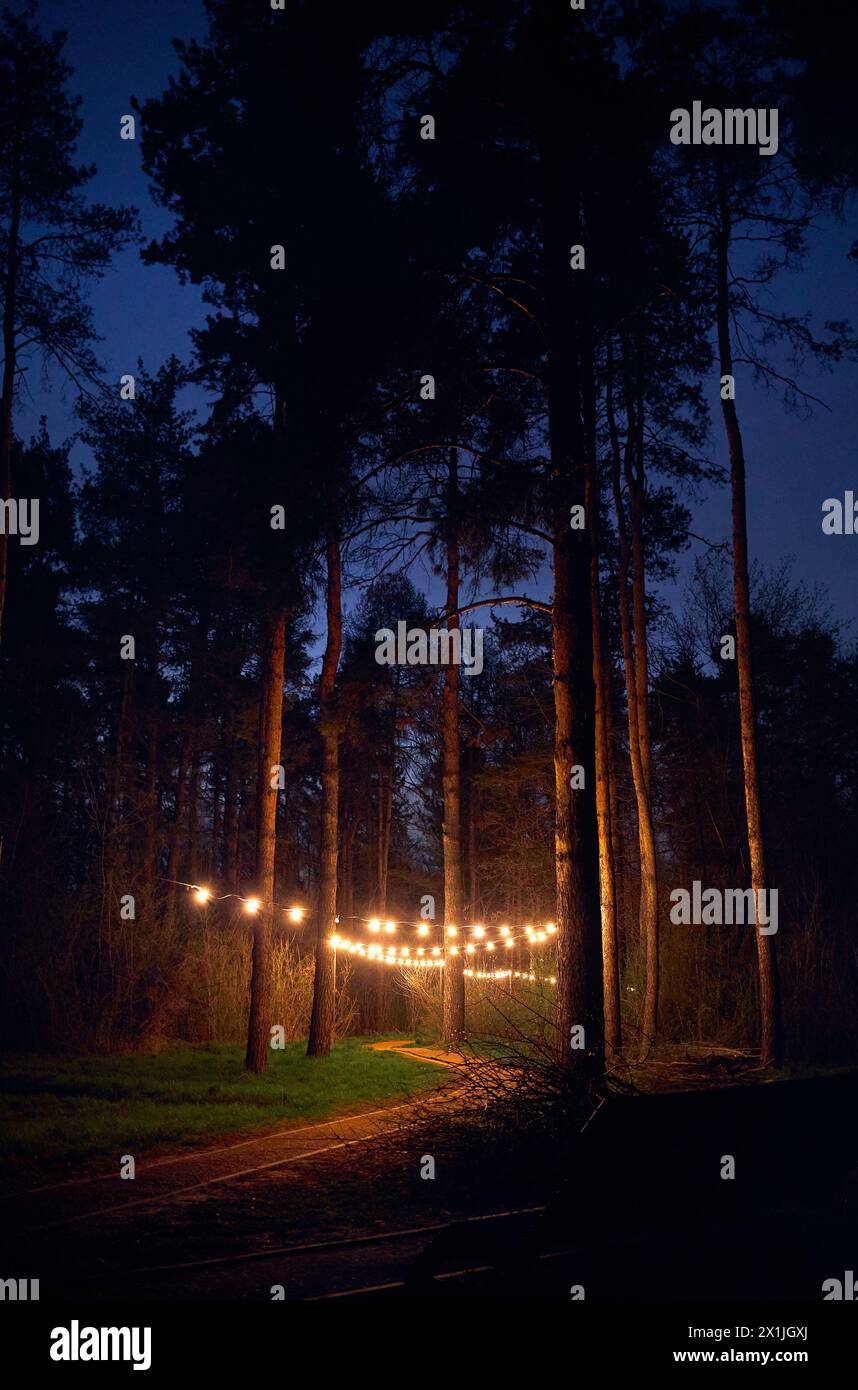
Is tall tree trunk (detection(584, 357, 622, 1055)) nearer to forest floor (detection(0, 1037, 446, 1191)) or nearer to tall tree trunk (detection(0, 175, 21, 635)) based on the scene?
forest floor (detection(0, 1037, 446, 1191))

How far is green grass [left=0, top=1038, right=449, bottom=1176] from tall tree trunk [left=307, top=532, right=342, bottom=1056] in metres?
0.67

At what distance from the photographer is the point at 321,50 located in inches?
361

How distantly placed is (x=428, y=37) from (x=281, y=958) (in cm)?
1512

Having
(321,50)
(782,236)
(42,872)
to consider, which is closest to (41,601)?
(42,872)

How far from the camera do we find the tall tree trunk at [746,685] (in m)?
11.7

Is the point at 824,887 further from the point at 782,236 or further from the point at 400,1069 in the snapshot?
the point at 782,236

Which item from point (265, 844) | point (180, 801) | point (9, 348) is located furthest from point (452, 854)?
point (180, 801)

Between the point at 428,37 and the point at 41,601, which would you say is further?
the point at 41,601

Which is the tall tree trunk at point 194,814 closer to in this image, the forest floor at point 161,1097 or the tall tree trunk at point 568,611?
the forest floor at point 161,1097

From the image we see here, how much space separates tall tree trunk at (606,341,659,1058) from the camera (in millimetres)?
14445

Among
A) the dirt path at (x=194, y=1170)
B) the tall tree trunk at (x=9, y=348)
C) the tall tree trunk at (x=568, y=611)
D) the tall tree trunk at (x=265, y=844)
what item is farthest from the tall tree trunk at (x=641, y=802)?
the tall tree trunk at (x=9, y=348)

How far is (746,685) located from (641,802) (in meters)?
3.40

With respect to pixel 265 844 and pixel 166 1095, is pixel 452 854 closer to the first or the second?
pixel 265 844
